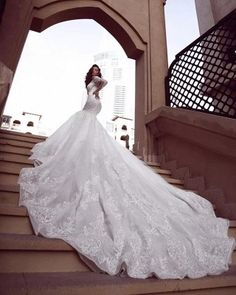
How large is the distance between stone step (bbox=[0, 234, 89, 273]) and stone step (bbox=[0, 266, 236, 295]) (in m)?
0.06

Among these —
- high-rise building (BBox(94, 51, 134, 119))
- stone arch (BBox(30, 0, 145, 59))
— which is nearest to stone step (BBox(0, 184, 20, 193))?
stone arch (BBox(30, 0, 145, 59))

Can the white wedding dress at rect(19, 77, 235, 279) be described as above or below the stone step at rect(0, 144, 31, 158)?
below

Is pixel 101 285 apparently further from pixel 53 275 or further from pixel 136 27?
pixel 136 27

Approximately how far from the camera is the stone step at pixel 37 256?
145 centimetres

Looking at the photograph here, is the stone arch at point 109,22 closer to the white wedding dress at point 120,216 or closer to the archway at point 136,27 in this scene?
the archway at point 136,27

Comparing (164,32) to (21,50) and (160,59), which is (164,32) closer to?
(160,59)

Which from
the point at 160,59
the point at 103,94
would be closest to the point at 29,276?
the point at 160,59

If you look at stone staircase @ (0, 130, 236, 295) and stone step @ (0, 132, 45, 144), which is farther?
stone step @ (0, 132, 45, 144)

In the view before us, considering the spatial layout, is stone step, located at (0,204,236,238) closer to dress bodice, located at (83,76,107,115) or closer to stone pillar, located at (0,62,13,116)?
stone pillar, located at (0,62,13,116)

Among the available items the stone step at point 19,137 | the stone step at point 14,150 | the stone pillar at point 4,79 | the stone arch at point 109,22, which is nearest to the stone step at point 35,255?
the stone pillar at point 4,79

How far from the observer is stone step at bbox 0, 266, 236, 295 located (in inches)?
47.4

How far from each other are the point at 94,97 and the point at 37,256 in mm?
3058

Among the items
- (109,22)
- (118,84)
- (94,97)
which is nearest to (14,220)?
(94,97)

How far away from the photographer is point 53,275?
1.45m
